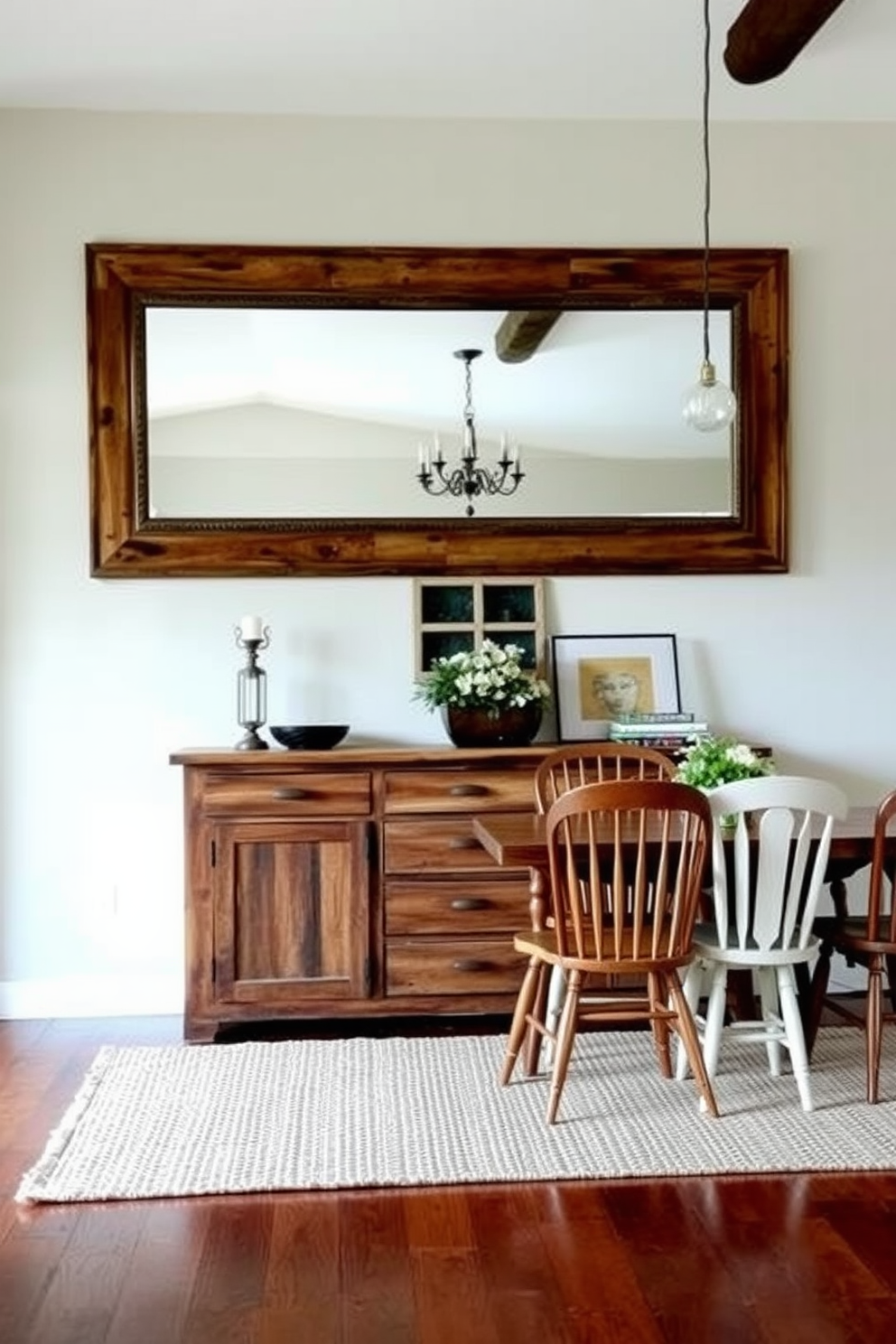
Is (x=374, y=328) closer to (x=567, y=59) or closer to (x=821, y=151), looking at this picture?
(x=567, y=59)

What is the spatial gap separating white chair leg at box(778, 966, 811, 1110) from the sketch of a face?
130 centimetres

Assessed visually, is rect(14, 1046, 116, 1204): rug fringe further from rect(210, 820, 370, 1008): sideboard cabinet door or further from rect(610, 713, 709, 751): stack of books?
rect(610, 713, 709, 751): stack of books

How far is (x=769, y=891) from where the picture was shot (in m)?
3.06

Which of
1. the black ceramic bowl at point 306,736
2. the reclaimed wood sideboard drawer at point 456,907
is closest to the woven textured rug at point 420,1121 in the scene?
the reclaimed wood sideboard drawer at point 456,907

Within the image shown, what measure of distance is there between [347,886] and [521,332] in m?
1.95

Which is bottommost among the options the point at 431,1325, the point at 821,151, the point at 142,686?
the point at 431,1325

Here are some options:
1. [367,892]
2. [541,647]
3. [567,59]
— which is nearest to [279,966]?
[367,892]

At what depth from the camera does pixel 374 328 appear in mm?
4250

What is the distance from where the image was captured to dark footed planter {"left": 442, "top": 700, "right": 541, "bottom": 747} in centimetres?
396

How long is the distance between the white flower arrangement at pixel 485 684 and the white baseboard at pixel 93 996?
132 centimetres

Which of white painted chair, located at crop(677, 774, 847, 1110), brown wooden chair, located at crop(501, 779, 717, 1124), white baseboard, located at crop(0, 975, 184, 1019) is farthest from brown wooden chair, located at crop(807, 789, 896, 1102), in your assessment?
white baseboard, located at crop(0, 975, 184, 1019)

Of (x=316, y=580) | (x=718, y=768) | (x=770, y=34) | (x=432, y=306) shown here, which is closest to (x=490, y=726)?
(x=316, y=580)

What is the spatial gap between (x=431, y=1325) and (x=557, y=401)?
298 cm

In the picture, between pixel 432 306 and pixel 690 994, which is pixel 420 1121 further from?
pixel 432 306
